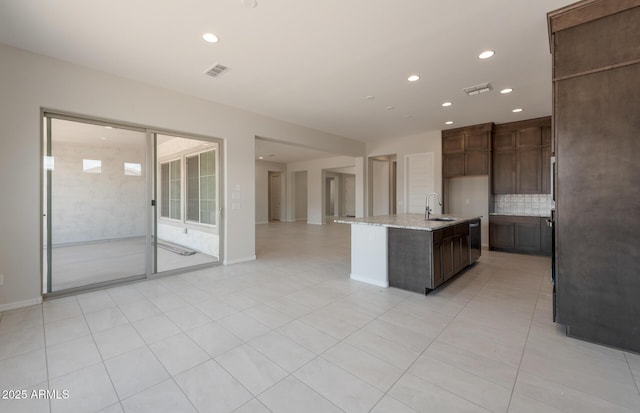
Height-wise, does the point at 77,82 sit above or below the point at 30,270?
above

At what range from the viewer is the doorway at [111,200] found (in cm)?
349

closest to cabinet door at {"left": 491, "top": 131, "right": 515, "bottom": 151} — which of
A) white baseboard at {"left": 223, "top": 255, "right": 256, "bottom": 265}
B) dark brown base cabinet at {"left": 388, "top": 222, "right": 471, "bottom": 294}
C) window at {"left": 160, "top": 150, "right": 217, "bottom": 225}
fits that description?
dark brown base cabinet at {"left": 388, "top": 222, "right": 471, "bottom": 294}

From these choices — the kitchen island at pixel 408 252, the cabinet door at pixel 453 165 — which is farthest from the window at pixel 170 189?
the cabinet door at pixel 453 165

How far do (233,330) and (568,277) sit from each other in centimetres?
301

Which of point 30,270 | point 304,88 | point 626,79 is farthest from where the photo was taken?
point 304,88

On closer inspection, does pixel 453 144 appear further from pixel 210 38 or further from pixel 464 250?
pixel 210 38

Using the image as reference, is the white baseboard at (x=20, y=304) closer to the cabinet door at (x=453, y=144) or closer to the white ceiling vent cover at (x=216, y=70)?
the white ceiling vent cover at (x=216, y=70)

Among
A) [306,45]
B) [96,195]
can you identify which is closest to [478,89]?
[306,45]

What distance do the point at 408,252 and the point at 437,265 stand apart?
0.38 metres

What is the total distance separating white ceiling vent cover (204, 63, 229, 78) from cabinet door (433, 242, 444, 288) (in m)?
3.47

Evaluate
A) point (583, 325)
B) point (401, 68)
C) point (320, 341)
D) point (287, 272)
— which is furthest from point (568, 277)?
point (287, 272)

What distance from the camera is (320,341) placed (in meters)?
2.36

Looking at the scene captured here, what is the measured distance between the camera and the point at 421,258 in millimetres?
3422

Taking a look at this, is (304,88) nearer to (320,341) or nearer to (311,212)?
(320,341)
